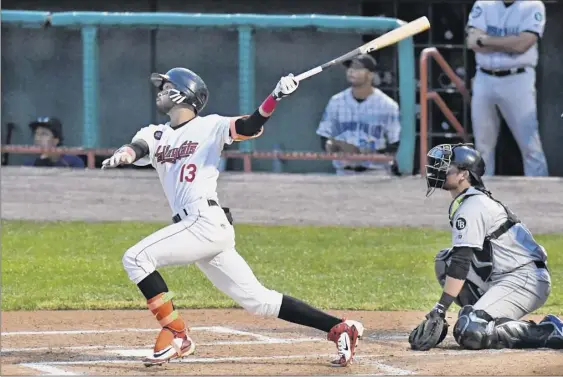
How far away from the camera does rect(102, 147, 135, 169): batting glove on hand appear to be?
7.09 metres

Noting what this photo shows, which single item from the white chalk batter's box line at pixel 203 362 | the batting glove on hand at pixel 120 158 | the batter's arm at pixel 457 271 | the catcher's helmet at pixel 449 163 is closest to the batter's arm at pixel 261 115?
the batting glove on hand at pixel 120 158

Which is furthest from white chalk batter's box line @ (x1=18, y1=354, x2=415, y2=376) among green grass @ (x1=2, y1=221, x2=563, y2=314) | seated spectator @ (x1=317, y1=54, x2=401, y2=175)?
seated spectator @ (x1=317, y1=54, x2=401, y2=175)

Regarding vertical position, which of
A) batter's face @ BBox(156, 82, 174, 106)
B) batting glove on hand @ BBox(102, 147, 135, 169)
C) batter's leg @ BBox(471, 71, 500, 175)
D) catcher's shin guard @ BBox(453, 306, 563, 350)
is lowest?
catcher's shin guard @ BBox(453, 306, 563, 350)

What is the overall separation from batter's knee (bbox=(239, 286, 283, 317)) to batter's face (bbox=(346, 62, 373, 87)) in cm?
488

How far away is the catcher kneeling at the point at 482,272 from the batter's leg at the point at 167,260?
1226 millimetres

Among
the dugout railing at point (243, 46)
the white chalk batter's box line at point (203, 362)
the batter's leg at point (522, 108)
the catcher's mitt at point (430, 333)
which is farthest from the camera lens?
the dugout railing at point (243, 46)

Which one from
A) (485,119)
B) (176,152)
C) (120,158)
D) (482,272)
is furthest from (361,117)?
(120,158)

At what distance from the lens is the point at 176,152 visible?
287 inches

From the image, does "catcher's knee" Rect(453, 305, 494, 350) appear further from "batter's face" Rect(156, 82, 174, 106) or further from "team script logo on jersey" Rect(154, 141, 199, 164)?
"batter's face" Rect(156, 82, 174, 106)

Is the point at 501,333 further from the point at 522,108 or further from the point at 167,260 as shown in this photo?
the point at 522,108

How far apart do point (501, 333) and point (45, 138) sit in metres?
6.05

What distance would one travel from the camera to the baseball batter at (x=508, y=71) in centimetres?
1179

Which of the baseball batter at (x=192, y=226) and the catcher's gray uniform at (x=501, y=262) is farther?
the catcher's gray uniform at (x=501, y=262)

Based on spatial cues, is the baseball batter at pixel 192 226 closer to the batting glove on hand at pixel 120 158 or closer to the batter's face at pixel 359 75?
the batting glove on hand at pixel 120 158
